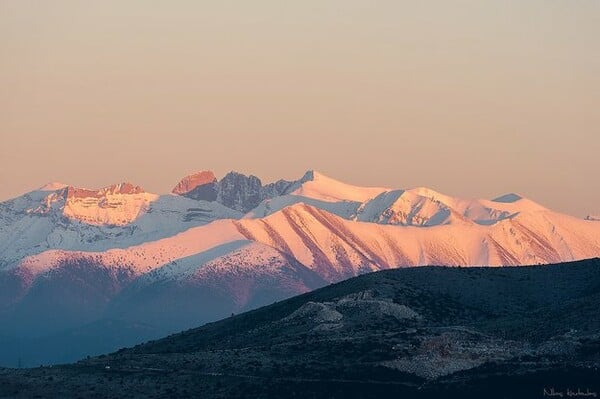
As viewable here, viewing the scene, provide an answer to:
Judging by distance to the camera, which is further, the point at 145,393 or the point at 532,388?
the point at 145,393

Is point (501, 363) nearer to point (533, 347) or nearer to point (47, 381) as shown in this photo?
point (533, 347)

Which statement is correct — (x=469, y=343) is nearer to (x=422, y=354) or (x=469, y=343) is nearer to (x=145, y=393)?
(x=422, y=354)

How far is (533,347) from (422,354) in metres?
12.1

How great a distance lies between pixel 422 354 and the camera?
19238cm

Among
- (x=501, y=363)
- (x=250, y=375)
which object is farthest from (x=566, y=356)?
(x=250, y=375)

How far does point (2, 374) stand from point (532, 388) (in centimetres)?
5594

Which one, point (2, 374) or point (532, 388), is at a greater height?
point (2, 374)

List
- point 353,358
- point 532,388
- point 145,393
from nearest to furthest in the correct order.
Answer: point 532,388
point 145,393
point 353,358

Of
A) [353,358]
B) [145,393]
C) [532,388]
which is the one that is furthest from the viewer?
[353,358]

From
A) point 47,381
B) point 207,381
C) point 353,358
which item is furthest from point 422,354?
point 47,381

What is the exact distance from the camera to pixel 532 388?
172m
